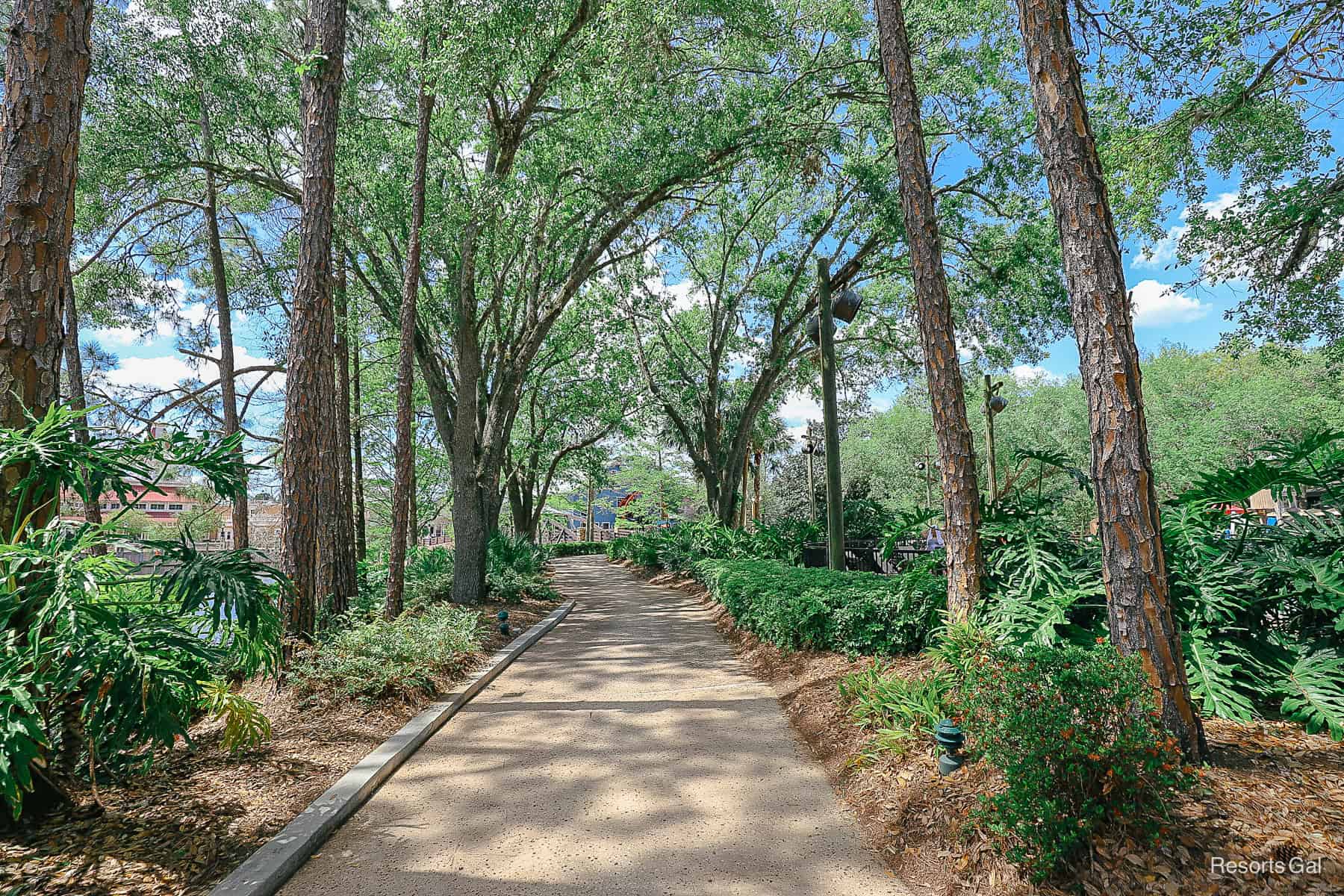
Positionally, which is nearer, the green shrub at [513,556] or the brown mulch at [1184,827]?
the brown mulch at [1184,827]

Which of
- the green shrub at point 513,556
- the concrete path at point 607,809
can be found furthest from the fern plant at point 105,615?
the green shrub at point 513,556

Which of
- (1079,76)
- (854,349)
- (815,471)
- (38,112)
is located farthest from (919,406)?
(38,112)

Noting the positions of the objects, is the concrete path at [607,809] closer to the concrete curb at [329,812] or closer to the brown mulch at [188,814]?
the concrete curb at [329,812]

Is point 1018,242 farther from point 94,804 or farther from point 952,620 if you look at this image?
point 94,804

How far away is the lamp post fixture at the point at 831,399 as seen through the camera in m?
8.48

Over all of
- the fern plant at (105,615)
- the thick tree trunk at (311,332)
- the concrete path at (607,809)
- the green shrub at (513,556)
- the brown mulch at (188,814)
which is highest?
the thick tree trunk at (311,332)

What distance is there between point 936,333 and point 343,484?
9809 mm

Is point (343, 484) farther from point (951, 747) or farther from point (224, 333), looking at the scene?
point (951, 747)

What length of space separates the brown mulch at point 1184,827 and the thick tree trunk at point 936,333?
1.81 metres

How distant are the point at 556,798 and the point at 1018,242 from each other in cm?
1101

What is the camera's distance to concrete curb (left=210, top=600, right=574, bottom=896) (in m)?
3.13

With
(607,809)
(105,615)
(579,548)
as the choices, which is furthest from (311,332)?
(579,548)

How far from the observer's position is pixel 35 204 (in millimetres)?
3775

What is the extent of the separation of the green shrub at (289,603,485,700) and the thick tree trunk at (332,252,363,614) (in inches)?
34.5
